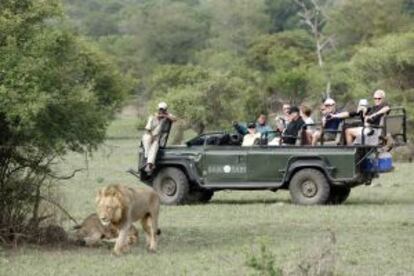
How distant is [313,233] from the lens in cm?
1641

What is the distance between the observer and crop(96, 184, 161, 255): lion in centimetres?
1395

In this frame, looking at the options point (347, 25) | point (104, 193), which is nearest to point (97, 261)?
point (104, 193)

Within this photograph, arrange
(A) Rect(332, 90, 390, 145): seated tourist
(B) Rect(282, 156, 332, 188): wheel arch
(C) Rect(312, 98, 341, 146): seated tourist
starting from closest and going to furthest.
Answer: (A) Rect(332, 90, 390, 145): seated tourist, (B) Rect(282, 156, 332, 188): wheel arch, (C) Rect(312, 98, 341, 146): seated tourist

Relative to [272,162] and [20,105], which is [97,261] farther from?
[272,162]

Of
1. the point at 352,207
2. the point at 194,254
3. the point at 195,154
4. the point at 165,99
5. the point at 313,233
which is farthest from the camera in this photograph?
the point at 165,99

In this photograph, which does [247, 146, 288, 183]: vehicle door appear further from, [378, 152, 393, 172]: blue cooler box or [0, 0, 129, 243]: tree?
[0, 0, 129, 243]: tree

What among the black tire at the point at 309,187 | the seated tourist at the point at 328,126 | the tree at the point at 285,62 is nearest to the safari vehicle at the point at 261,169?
the black tire at the point at 309,187

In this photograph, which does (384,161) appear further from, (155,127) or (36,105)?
(36,105)

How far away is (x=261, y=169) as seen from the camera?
2164cm

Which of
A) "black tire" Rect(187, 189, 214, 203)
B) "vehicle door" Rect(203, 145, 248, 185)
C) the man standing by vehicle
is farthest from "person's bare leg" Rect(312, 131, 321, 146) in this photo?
the man standing by vehicle

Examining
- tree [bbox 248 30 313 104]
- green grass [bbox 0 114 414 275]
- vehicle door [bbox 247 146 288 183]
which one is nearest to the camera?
green grass [bbox 0 114 414 275]

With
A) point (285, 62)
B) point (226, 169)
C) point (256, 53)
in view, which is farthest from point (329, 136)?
point (256, 53)

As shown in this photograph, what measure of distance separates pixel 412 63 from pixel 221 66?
1665 inches

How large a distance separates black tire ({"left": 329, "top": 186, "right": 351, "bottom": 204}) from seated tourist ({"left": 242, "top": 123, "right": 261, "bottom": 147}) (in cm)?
163
